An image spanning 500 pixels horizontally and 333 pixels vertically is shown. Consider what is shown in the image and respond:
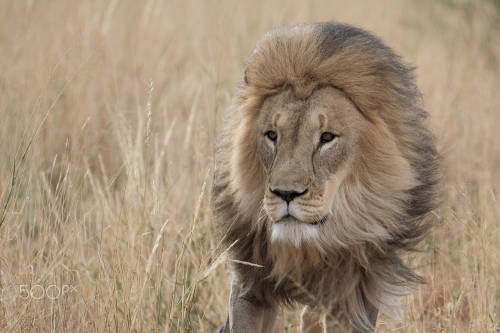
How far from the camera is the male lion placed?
11.3 feet

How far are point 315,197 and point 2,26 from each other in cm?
616

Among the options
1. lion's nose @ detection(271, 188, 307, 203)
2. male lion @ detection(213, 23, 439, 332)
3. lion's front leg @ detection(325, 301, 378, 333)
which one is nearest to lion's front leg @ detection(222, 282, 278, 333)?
male lion @ detection(213, 23, 439, 332)

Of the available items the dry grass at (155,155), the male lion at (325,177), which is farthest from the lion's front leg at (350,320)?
the dry grass at (155,155)

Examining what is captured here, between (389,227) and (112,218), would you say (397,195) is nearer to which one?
(389,227)

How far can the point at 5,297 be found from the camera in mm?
3490

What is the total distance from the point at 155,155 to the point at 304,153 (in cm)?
172

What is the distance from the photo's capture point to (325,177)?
3.44 meters

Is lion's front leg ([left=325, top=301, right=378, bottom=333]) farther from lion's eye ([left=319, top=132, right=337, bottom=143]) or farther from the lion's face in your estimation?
lion's eye ([left=319, top=132, right=337, bottom=143])

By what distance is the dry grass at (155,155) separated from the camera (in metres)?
3.83

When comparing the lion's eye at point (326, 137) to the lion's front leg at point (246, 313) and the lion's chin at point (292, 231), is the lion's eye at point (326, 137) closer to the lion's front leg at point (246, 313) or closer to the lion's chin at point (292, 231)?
the lion's chin at point (292, 231)

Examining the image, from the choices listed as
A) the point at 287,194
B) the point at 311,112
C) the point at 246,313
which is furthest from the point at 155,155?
the point at 287,194

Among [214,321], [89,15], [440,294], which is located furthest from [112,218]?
[89,15]

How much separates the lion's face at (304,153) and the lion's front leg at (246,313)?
60 centimetres

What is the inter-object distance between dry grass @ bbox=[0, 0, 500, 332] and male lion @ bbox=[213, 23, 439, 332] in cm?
26
